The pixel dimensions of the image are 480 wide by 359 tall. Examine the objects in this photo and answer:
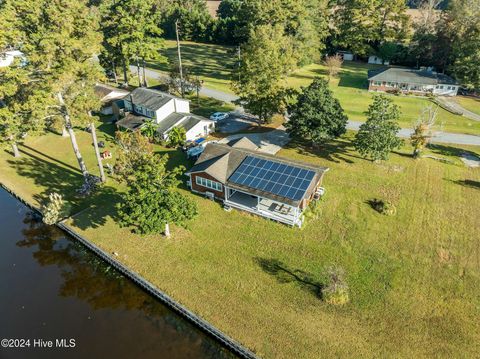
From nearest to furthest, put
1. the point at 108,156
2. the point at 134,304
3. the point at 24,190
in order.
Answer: the point at 134,304
the point at 24,190
the point at 108,156

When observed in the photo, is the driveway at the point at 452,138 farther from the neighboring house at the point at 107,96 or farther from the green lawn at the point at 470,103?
the neighboring house at the point at 107,96

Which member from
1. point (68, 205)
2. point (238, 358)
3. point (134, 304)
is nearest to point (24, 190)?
point (68, 205)

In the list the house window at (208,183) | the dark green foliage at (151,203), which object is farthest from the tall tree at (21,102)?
the house window at (208,183)

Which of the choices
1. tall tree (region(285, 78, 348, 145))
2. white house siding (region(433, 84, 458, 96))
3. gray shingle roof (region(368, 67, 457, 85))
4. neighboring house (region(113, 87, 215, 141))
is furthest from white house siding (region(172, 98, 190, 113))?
white house siding (region(433, 84, 458, 96))

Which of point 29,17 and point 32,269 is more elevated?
point 29,17

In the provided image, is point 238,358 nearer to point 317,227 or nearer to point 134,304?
point 134,304

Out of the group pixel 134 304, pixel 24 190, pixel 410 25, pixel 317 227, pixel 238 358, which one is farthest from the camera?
pixel 410 25
